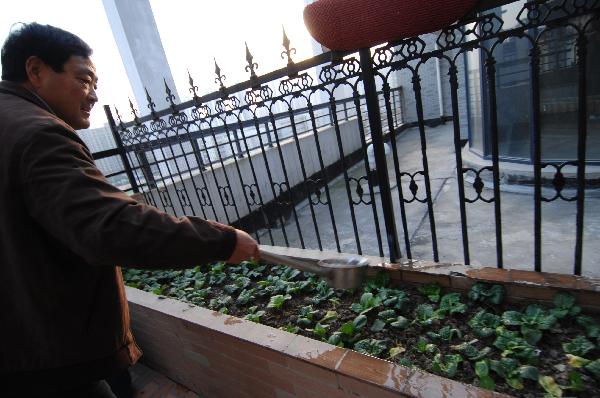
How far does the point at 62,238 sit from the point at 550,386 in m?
1.90

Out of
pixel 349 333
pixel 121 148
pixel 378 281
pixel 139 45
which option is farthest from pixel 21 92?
pixel 139 45

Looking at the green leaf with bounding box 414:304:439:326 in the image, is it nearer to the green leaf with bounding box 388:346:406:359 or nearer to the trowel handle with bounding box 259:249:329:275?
the green leaf with bounding box 388:346:406:359

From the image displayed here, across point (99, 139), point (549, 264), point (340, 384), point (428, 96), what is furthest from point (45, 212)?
point (428, 96)

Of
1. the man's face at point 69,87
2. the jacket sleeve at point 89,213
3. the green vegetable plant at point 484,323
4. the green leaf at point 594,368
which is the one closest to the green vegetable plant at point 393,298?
the green vegetable plant at point 484,323

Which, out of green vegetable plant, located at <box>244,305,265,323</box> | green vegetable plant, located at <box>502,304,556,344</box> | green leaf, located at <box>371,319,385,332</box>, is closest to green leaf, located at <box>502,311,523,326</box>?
green vegetable plant, located at <box>502,304,556,344</box>

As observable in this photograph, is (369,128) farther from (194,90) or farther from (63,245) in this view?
(63,245)

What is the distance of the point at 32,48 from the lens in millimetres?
1330

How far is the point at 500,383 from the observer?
54.3 inches

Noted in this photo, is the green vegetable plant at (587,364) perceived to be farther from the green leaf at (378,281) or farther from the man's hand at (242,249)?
the man's hand at (242,249)

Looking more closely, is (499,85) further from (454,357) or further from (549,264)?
(454,357)

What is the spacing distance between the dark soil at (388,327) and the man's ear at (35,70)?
66.9 inches

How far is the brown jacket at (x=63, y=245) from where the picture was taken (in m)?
1.05

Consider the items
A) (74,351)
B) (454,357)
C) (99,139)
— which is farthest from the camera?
(99,139)

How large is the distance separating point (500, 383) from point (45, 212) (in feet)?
6.16
